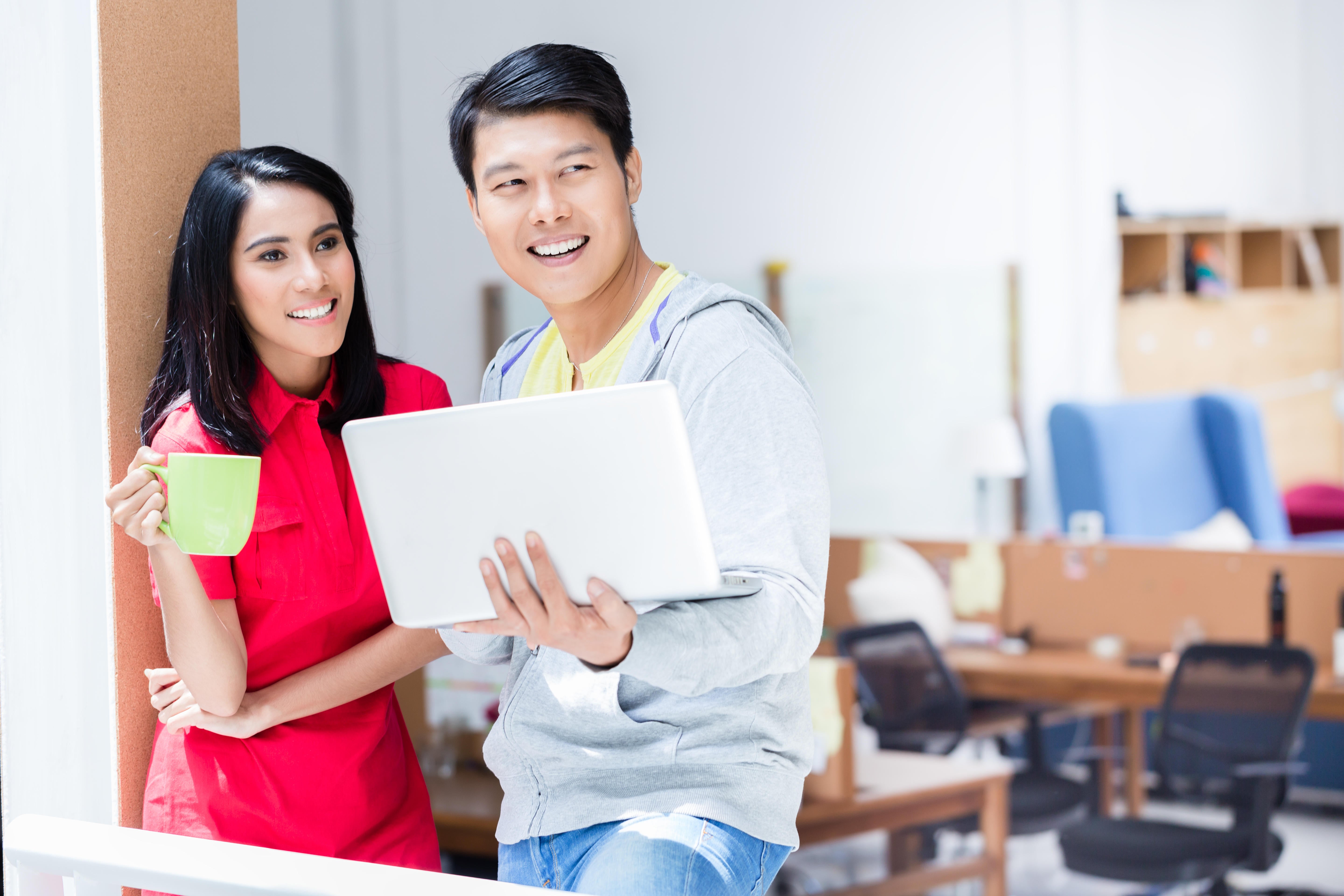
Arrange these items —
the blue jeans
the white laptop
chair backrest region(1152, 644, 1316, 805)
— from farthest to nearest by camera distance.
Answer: chair backrest region(1152, 644, 1316, 805) < the blue jeans < the white laptop

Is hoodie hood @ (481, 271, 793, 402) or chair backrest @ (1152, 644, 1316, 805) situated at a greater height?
hoodie hood @ (481, 271, 793, 402)

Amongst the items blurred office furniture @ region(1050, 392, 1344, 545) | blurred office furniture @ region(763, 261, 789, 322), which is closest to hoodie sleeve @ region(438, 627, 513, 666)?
blurred office furniture @ region(763, 261, 789, 322)

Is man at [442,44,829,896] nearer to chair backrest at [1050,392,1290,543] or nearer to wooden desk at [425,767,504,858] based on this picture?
wooden desk at [425,767,504,858]

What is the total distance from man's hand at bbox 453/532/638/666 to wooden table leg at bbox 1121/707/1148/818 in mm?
3551

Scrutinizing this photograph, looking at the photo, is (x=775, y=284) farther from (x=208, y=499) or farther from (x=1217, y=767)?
(x=208, y=499)

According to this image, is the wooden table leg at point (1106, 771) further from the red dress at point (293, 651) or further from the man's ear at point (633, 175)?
the man's ear at point (633, 175)

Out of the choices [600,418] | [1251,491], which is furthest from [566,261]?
[1251,491]

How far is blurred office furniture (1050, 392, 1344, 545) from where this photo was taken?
5156 mm

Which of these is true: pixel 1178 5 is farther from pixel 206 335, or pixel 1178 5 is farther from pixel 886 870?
pixel 206 335

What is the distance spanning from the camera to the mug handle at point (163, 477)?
1.09m

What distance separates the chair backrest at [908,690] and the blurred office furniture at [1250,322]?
2889 millimetres

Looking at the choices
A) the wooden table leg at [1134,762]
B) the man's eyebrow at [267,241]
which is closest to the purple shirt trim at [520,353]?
the man's eyebrow at [267,241]

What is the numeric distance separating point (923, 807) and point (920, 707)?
54cm

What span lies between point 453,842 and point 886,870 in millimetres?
1182
